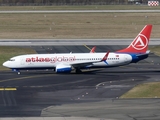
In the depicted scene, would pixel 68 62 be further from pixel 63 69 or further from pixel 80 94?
pixel 80 94

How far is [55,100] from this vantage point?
144ft

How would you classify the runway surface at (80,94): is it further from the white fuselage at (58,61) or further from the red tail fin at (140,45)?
the red tail fin at (140,45)

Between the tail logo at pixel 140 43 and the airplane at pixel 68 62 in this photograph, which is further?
the tail logo at pixel 140 43

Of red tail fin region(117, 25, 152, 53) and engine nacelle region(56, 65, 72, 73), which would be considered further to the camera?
red tail fin region(117, 25, 152, 53)

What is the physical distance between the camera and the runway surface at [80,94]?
126 feet

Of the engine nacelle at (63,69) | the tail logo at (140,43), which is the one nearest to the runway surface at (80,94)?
the engine nacelle at (63,69)

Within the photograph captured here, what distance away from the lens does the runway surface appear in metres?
38.3

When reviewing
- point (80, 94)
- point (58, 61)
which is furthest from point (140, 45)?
point (80, 94)

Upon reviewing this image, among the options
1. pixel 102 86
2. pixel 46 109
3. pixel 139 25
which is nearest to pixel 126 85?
pixel 102 86

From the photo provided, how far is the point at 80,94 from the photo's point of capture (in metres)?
46.5

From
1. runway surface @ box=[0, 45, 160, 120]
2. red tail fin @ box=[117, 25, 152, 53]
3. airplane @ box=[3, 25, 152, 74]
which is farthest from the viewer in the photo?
red tail fin @ box=[117, 25, 152, 53]

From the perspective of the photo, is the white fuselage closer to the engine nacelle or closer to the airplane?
the airplane

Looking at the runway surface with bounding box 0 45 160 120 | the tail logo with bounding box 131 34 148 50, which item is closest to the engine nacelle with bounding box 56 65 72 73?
the runway surface with bounding box 0 45 160 120

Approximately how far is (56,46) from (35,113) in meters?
46.4
